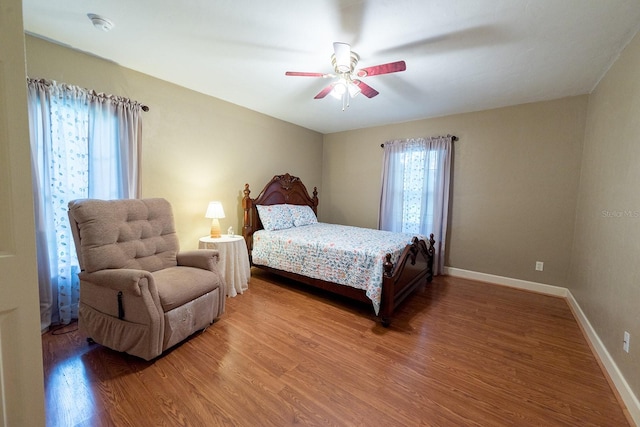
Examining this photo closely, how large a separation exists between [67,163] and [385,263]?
301 cm

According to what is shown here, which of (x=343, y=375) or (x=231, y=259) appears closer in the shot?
(x=343, y=375)

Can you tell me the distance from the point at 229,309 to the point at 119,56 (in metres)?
2.66

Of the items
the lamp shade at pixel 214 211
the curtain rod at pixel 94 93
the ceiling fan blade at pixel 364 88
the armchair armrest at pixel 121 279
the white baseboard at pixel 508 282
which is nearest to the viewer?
the armchair armrest at pixel 121 279

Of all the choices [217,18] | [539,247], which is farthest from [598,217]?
[217,18]

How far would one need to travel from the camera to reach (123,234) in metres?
2.12

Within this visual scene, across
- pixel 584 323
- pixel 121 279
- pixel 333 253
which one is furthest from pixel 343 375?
pixel 584 323

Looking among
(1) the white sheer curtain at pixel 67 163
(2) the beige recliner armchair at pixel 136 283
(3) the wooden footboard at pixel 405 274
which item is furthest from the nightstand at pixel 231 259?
(3) the wooden footboard at pixel 405 274

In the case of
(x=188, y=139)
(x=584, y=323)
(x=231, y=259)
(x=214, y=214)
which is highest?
(x=188, y=139)

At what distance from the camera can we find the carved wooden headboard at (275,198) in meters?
3.65

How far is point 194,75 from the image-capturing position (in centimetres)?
271

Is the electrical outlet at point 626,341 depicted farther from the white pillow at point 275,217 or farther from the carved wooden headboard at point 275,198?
the carved wooden headboard at point 275,198

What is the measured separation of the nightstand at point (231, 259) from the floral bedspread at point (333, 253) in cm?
40

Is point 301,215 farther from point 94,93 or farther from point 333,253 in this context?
point 94,93

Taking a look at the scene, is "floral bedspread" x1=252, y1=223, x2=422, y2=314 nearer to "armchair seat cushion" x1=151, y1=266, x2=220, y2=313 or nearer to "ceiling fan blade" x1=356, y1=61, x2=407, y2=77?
"armchair seat cushion" x1=151, y1=266, x2=220, y2=313
